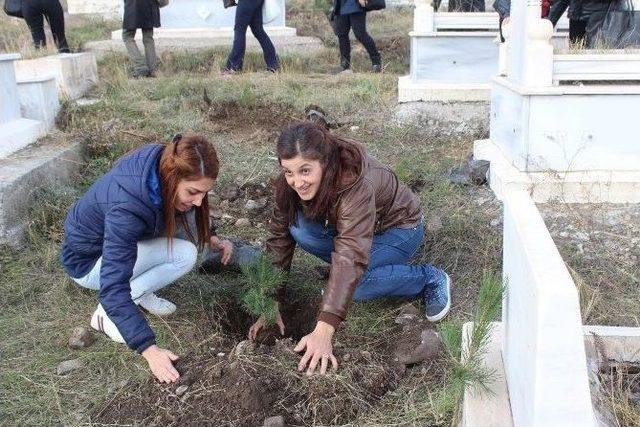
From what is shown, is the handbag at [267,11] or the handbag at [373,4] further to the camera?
the handbag at [267,11]

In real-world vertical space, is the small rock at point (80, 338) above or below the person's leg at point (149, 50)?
below

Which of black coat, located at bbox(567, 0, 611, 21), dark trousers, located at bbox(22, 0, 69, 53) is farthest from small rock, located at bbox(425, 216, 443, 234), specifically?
dark trousers, located at bbox(22, 0, 69, 53)

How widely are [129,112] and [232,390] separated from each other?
4.71 m

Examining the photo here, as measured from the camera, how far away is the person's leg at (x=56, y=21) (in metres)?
8.44

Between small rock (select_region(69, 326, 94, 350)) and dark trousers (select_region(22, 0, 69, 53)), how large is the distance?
625 cm

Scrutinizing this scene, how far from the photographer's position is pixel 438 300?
317 cm

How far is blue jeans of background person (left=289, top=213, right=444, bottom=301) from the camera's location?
314cm

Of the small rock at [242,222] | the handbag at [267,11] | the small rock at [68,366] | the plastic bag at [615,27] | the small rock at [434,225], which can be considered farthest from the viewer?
the handbag at [267,11]

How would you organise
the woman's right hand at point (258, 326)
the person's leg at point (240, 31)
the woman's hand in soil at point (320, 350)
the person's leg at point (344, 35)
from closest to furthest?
the woman's hand in soil at point (320, 350) → the woman's right hand at point (258, 326) → the person's leg at point (240, 31) → the person's leg at point (344, 35)

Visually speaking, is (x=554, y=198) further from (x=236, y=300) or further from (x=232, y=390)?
(x=232, y=390)

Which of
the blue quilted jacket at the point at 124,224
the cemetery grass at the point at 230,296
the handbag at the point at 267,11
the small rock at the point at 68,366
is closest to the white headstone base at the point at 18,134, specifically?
the cemetery grass at the point at 230,296

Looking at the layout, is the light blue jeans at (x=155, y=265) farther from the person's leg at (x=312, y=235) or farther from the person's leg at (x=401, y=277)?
the person's leg at (x=401, y=277)

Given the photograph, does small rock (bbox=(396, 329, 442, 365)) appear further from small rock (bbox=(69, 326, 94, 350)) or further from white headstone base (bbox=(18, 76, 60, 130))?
white headstone base (bbox=(18, 76, 60, 130))

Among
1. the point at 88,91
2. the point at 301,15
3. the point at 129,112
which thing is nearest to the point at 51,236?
the point at 129,112
